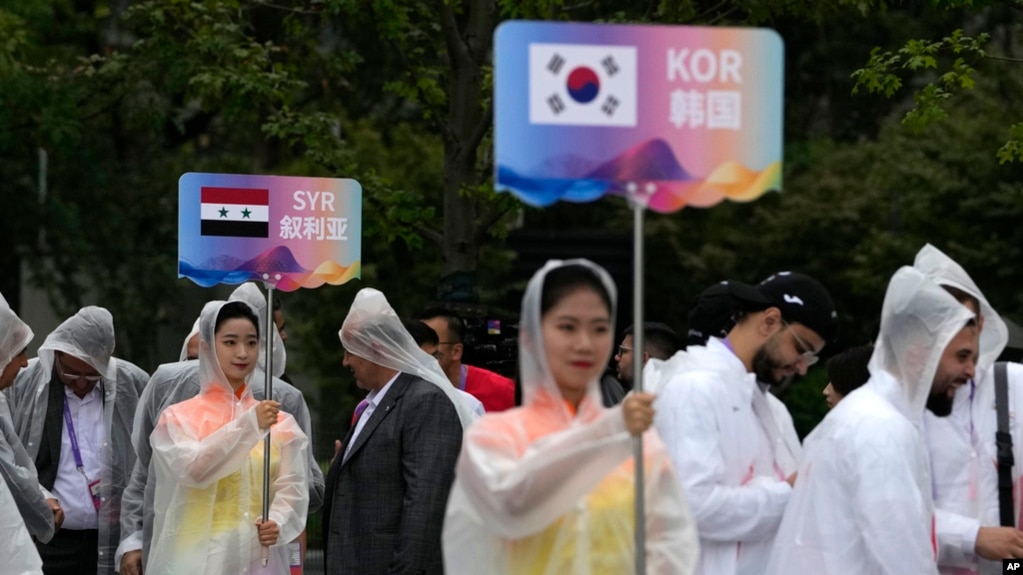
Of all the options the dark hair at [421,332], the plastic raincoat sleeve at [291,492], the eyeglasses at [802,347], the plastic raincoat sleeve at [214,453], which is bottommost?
the plastic raincoat sleeve at [291,492]

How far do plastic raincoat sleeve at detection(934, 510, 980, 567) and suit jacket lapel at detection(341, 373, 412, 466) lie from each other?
2.54 metres

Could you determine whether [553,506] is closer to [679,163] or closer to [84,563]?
[679,163]

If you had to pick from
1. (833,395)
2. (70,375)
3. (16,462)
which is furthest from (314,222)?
(833,395)

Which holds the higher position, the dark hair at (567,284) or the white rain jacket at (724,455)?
the dark hair at (567,284)

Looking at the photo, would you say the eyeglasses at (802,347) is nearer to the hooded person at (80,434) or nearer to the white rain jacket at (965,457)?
the white rain jacket at (965,457)

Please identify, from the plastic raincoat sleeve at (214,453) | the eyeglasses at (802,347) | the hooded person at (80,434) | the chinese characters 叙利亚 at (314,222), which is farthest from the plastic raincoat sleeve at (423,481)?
the hooded person at (80,434)

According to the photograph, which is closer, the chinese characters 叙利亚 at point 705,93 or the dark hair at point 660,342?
the chinese characters 叙利亚 at point 705,93

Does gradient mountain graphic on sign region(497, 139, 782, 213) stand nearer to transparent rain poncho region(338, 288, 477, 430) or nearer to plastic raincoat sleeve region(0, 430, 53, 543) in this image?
transparent rain poncho region(338, 288, 477, 430)

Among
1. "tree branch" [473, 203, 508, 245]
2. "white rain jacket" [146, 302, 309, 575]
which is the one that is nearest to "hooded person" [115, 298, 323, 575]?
"white rain jacket" [146, 302, 309, 575]

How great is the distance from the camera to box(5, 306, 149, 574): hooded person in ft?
29.0

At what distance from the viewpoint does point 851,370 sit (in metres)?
7.47

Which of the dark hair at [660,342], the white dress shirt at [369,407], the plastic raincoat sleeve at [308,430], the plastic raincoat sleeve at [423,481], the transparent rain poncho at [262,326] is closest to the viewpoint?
the plastic raincoat sleeve at [423,481]

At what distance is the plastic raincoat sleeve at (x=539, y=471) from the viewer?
4.68 m

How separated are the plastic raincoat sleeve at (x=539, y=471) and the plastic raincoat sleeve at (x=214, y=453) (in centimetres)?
291
